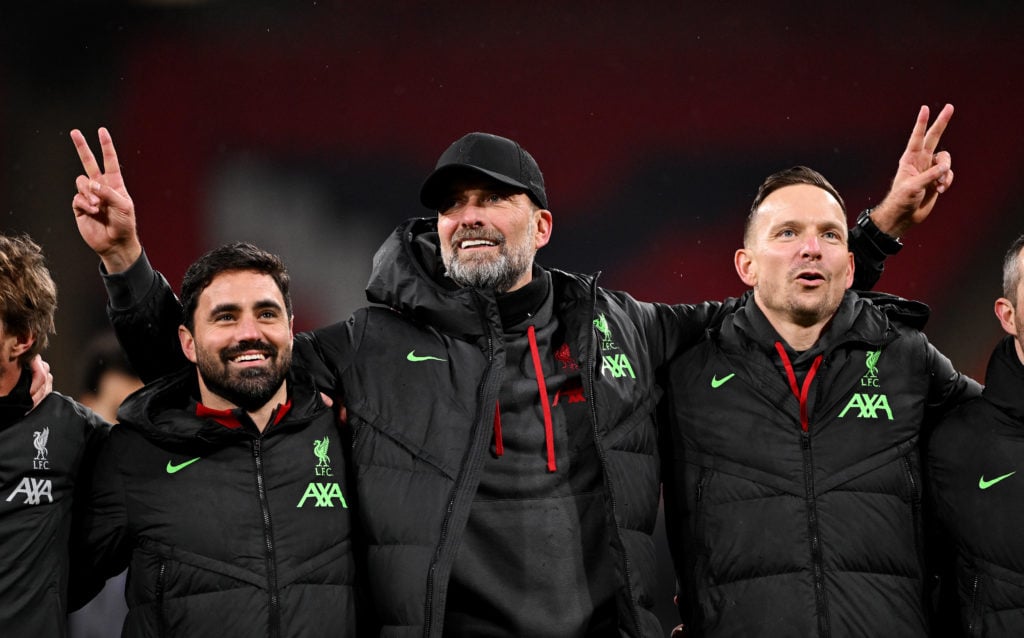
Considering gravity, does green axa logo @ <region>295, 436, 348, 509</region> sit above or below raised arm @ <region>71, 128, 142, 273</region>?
below

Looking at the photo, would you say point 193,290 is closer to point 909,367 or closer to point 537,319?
point 537,319

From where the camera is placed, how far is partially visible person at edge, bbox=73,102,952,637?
2.12 m

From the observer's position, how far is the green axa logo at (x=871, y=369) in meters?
2.36

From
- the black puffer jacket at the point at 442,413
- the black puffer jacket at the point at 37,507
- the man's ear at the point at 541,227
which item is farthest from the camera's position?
the man's ear at the point at 541,227

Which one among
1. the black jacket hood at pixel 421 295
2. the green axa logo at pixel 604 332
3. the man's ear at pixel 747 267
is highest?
the man's ear at pixel 747 267

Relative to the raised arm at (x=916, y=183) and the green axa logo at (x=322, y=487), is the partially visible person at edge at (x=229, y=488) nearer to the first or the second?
the green axa logo at (x=322, y=487)

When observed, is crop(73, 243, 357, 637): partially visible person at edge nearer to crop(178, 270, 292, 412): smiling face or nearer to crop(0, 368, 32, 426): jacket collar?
crop(178, 270, 292, 412): smiling face

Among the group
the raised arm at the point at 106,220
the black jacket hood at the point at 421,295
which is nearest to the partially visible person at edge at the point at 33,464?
the raised arm at the point at 106,220

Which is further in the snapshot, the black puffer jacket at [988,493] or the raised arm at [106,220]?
the raised arm at [106,220]

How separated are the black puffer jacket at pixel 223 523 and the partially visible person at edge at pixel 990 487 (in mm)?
1314

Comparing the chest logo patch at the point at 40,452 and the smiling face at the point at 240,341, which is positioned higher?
the smiling face at the point at 240,341

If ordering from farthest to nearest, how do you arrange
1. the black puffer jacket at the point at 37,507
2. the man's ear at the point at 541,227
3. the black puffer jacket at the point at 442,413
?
1. the man's ear at the point at 541,227
2. the black puffer jacket at the point at 442,413
3. the black puffer jacket at the point at 37,507

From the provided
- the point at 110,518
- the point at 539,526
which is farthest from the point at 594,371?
the point at 110,518

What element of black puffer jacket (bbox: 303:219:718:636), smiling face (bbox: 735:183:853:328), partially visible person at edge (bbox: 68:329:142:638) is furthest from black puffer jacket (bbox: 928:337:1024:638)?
partially visible person at edge (bbox: 68:329:142:638)
